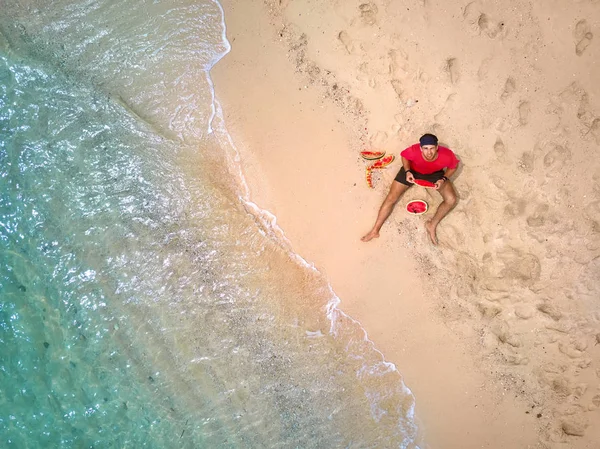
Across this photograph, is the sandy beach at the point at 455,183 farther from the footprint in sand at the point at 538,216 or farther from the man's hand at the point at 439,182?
the man's hand at the point at 439,182

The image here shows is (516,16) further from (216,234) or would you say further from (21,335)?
(21,335)

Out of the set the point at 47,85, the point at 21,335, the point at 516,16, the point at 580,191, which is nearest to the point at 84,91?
the point at 47,85

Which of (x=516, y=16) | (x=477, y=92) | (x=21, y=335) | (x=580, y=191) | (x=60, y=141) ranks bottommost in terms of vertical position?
(x=21, y=335)

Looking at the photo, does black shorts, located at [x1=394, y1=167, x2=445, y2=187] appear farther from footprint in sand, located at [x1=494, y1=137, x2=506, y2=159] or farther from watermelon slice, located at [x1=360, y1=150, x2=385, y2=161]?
footprint in sand, located at [x1=494, y1=137, x2=506, y2=159]

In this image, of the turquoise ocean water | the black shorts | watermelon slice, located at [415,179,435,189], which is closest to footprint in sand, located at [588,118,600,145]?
the black shorts

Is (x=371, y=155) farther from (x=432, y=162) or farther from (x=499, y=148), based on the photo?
(x=499, y=148)

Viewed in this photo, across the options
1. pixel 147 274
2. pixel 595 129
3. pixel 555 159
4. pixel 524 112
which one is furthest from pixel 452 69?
pixel 147 274

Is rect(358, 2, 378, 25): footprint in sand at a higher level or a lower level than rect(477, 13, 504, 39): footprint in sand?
lower
